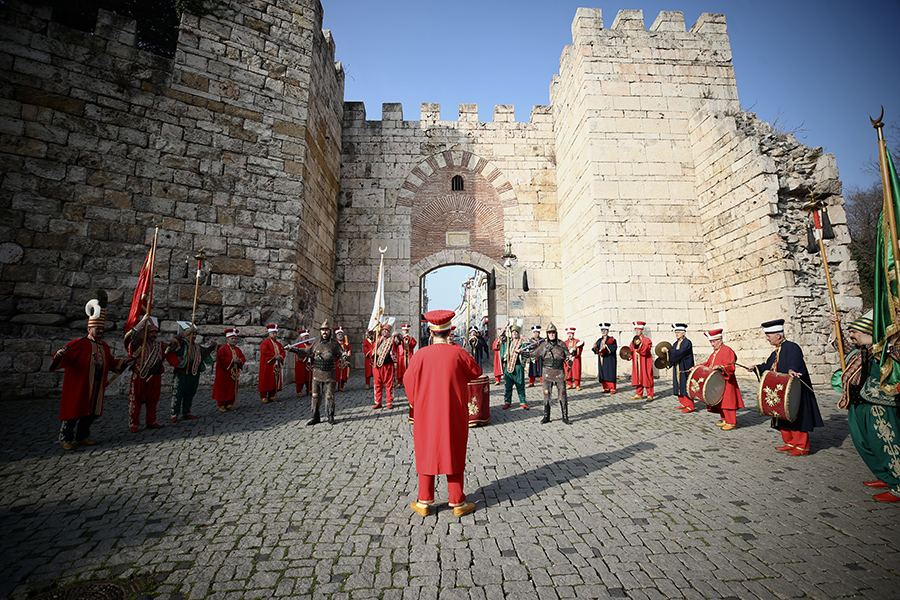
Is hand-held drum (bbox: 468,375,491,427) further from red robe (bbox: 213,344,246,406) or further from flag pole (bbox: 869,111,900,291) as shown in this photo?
flag pole (bbox: 869,111,900,291)

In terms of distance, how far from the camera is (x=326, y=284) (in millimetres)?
12164

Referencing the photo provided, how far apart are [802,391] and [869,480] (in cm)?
108

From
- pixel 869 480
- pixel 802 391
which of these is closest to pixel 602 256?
pixel 802 391

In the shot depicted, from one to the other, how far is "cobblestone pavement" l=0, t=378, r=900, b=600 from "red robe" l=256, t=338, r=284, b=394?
2386 mm

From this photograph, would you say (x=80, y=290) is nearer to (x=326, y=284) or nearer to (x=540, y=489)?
(x=326, y=284)

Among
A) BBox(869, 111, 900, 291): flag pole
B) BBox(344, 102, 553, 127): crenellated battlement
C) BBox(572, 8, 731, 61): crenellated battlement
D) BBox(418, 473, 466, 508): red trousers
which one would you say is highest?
BBox(572, 8, 731, 61): crenellated battlement

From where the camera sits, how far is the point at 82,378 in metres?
4.74

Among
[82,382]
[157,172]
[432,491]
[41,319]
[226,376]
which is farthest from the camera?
[157,172]

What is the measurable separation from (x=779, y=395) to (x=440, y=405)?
4140mm

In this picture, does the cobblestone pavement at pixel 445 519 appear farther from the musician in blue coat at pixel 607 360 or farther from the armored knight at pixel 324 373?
the musician in blue coat at pixel 607 360

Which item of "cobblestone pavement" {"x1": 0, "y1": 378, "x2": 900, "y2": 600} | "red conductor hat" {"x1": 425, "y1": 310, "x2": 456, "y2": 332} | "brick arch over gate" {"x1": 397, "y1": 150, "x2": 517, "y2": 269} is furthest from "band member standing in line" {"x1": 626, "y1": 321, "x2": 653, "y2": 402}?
"brick arch over gate" {"x1": 397, "y1": 150, "x2": 517, "y2": 269}

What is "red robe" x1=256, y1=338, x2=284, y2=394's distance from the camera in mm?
7730

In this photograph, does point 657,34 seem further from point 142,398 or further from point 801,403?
point 142,398

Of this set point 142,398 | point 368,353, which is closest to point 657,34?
point 368,353
